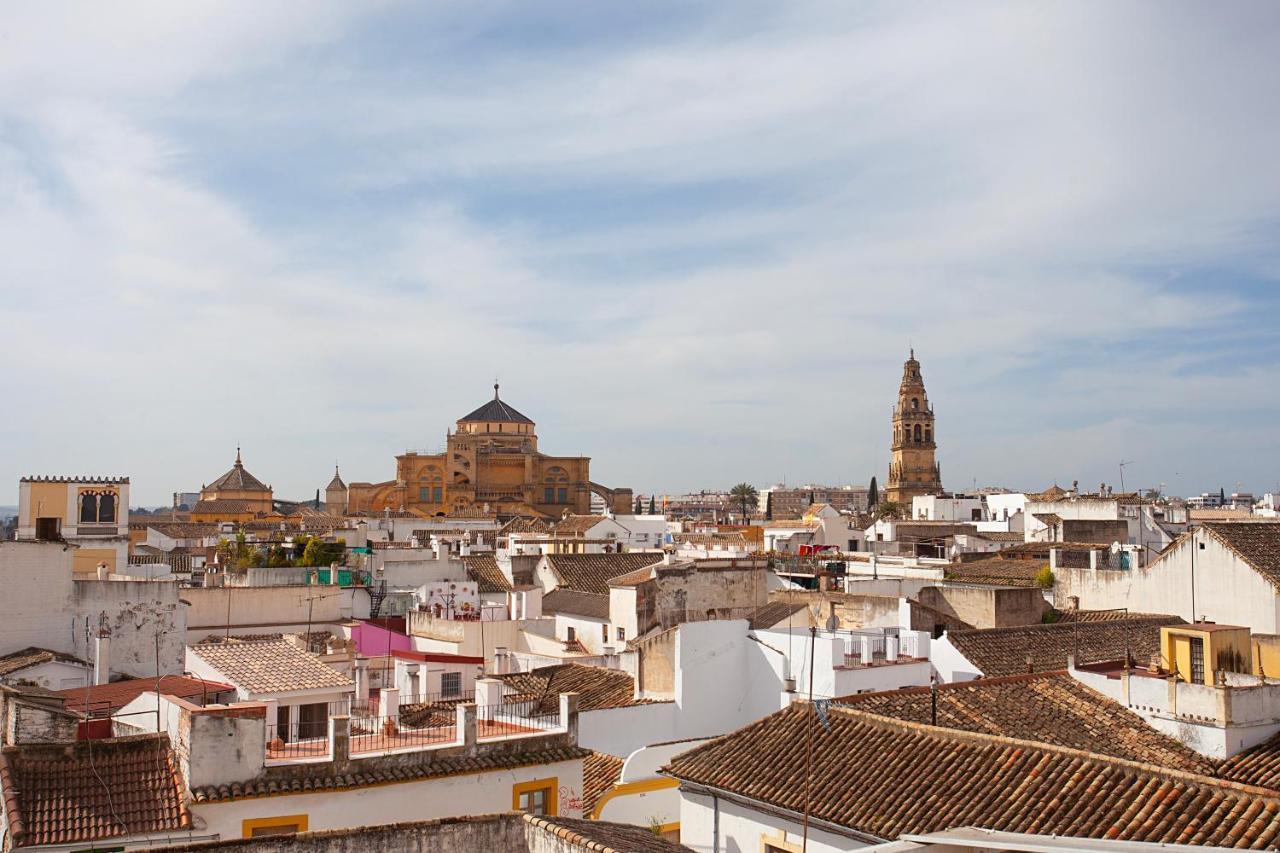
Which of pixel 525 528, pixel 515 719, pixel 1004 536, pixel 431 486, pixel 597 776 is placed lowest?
pixel 597 776

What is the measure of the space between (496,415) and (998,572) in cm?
7713

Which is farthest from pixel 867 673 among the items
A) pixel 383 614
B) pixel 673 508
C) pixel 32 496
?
pixel 673 508

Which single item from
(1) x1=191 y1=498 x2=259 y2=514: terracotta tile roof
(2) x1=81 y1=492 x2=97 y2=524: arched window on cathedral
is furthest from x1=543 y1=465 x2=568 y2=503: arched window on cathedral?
(2) x1=81 y1=492 x2=97 y2=524: arched window on cathedral

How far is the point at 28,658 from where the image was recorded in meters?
19.2

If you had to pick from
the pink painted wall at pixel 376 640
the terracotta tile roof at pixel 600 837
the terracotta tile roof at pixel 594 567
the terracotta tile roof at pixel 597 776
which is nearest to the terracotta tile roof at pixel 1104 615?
the terracotta tile roof at pixel 594 567

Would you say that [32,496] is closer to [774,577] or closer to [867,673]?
[774,577]

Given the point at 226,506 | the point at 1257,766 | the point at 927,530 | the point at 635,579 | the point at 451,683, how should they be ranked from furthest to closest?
the point at 226,506, the point at 927,530, the point at 635,579, the point at 451,683, the point at 1257,766

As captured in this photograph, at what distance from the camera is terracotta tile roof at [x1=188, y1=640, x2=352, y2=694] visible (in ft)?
48.6

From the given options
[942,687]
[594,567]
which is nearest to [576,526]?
[594,567]

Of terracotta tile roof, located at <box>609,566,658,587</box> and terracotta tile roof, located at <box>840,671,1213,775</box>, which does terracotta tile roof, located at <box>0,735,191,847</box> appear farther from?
terracotta tile roof, located at <box>609,566,658,587</box>

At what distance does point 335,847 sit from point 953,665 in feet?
40.9

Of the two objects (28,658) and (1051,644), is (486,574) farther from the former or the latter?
(1051,644)

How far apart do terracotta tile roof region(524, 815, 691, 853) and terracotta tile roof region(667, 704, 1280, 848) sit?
1.99 meters

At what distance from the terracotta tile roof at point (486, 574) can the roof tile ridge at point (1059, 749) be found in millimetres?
21328
